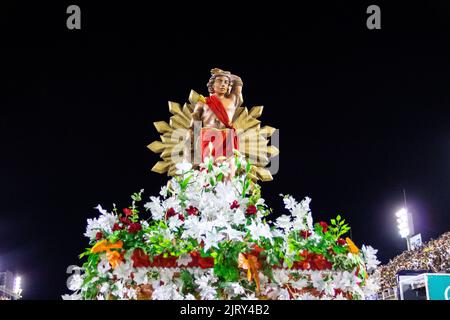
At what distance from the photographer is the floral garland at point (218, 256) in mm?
3295

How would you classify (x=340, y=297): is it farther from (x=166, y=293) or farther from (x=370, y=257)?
(x=166, y=293)

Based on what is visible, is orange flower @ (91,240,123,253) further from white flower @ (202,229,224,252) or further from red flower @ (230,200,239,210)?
red flower @ (230,200,239,210)

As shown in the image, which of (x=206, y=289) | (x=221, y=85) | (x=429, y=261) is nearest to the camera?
(x=206, y=289)

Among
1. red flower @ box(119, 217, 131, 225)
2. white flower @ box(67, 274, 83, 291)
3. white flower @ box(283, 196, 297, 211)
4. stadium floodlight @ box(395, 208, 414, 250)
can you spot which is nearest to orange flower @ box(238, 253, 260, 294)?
white flower @ box(283, 196, 297, 211)

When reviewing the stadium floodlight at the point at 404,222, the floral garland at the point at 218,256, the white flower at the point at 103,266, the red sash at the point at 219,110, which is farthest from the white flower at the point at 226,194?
the stadium floodlight at the point at 404,222

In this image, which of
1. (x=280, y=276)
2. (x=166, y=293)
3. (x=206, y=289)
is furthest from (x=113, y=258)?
(x=280, y=276)

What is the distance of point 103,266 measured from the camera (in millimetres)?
3389

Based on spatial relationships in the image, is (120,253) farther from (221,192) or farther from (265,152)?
(265,152)

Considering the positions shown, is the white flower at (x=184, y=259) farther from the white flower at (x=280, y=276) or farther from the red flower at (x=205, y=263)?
the white flower at (x=280, y=276)

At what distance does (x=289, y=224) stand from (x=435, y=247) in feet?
47.4

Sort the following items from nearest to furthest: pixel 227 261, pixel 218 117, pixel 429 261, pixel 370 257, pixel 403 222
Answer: pixel 227 261
pixel 370 257
pixel 218 117
pixel 429 261
pixel 403 222

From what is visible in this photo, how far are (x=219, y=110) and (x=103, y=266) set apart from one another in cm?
365
